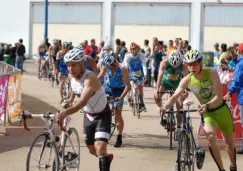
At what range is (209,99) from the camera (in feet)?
31.3

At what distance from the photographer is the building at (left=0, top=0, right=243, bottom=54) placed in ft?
156

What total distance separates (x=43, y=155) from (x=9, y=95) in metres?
7.04

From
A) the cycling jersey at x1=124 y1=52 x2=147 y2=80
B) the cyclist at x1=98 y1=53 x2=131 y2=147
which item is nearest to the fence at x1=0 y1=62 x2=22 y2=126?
the cyclist at x1=98 y1=53 x2=131 y2=147

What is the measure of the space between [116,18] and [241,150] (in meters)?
38.3

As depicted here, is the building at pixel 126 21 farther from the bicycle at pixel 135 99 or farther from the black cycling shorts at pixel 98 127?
the black cycling shorts at pixel 98 127

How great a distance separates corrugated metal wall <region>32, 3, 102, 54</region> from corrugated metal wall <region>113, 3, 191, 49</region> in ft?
4.85

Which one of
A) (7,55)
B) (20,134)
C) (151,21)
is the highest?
(151,21)

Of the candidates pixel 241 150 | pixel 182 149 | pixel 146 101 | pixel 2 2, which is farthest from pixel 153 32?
pixel 182 149

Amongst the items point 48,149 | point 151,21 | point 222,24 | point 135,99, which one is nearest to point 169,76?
point 135,99

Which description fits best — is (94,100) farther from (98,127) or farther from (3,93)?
(3,93)

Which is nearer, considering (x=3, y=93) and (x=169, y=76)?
(x=169, y=76)

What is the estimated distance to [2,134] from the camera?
14.0 metres

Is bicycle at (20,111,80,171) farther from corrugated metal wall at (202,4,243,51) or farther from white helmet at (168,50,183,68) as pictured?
corrugated metal wall at (202,4,243,51)

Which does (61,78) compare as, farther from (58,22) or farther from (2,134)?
(58,22)
